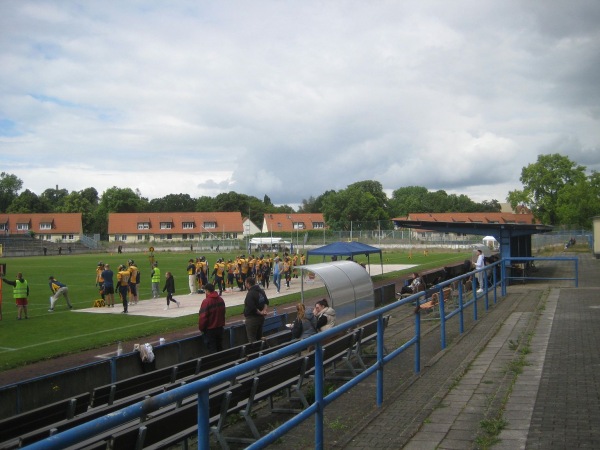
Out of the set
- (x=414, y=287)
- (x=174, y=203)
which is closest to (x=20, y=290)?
(x=414, y=287)

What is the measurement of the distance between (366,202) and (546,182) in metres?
27.8

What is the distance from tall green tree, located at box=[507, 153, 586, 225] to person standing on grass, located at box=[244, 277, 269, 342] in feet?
265

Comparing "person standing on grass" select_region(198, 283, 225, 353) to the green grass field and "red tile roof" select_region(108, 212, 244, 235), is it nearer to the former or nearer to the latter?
the green grass field

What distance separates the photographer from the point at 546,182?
86625mm

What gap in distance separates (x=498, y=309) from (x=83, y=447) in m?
12.5

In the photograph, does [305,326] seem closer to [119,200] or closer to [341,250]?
[341,250]

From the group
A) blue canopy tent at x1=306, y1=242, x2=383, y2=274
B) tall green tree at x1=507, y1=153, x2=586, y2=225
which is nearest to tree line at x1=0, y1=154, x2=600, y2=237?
tall green tree at x1=507, y1=153, x2=586, y2=225

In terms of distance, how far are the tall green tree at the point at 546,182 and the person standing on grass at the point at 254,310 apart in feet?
265

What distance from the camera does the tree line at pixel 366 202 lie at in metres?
78.6

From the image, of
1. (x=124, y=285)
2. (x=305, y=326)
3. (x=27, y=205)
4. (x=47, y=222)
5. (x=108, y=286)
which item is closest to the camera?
(x=305, y=326)

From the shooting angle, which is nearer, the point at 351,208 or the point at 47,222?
the point at 351,208

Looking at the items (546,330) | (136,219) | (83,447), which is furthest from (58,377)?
(136,219)

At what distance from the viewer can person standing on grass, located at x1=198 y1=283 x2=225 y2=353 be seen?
11070mm

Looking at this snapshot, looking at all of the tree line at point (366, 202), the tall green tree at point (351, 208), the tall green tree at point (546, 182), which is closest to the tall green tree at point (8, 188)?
the tree line at point (366, 202)
